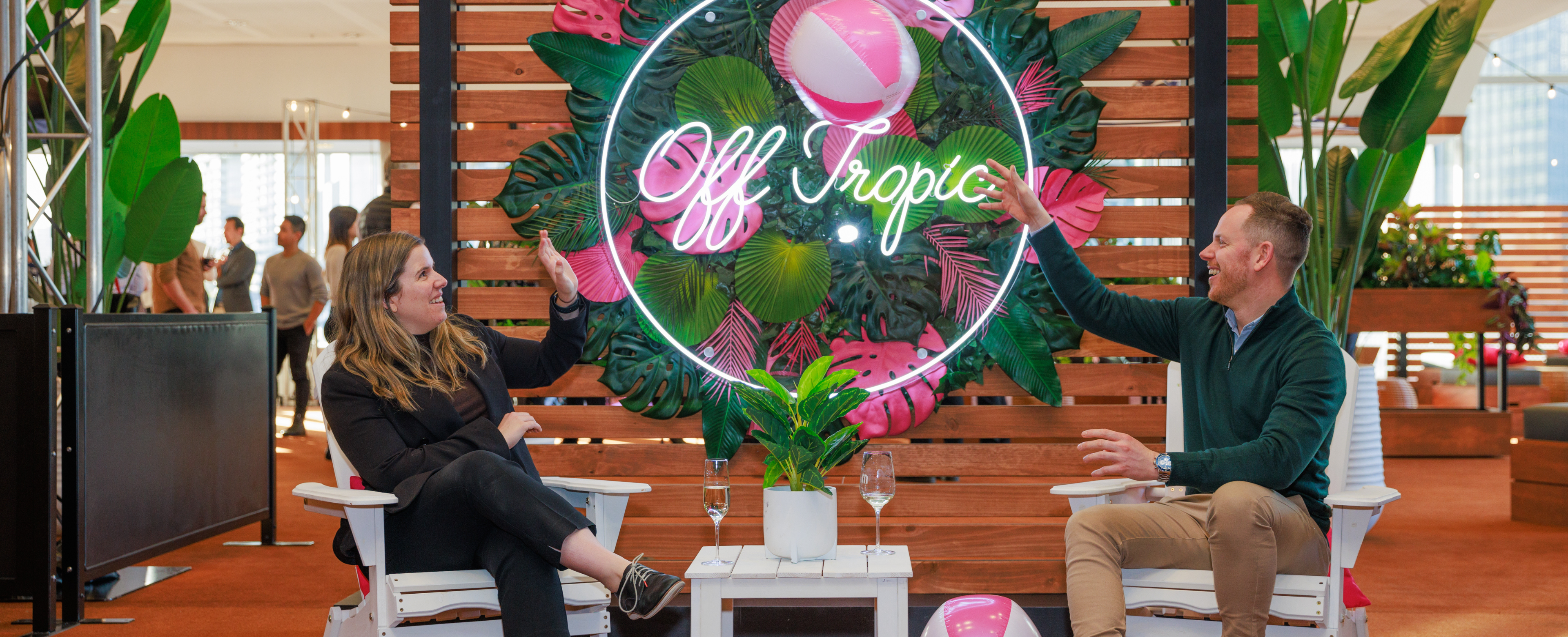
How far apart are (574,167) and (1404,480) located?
4.99m

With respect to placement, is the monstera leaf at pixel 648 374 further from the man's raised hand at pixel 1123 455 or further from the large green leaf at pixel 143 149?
the large green leaf at pixel 143 149

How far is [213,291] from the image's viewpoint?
10.9 m

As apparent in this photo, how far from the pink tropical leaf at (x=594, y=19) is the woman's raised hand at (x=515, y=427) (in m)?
1.10

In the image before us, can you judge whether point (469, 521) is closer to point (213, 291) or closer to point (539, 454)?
point (539, 454)

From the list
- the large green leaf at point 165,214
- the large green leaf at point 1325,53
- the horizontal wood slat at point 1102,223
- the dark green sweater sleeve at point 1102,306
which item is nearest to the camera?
the dark green sweater sleeve at point 1102,306

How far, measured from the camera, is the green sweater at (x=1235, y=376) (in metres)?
2.12

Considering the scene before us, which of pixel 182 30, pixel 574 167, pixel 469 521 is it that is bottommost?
Answer: pixel 469 521

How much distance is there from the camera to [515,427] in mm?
2379

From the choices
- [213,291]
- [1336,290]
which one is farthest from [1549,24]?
[213,291]

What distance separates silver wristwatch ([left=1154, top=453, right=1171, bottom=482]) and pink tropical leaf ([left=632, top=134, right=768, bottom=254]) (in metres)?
1.25

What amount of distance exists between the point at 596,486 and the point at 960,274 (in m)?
1.15

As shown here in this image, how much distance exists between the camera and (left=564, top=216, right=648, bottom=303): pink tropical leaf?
294cm

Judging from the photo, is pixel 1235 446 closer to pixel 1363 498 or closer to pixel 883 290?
pixel 1363 498

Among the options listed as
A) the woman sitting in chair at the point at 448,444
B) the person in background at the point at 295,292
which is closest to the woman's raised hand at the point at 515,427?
the woman sitting in chair at the point at 448,444
